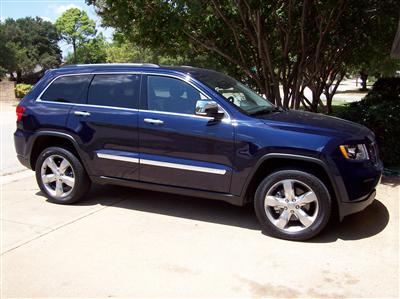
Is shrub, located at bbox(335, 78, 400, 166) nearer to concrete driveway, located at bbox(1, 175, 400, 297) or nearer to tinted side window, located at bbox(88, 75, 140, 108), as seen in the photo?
concrete driveway, located at bbox(1, 175, 400, 297)

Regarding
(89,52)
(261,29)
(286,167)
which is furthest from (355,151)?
(89,52)

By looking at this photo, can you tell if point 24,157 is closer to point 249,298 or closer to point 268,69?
point 249,298

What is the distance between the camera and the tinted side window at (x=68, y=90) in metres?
5.94

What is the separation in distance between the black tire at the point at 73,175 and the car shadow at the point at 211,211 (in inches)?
7.2

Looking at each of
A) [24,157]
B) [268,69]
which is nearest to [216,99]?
[24,157]

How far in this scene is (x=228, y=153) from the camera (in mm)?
4980

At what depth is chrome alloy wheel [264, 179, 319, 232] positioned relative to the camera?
4.76m

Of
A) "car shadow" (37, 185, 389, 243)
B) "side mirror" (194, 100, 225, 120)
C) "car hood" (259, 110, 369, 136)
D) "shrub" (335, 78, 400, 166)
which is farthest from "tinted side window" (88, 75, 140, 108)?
"shrub" (335, 78, 400, 166)

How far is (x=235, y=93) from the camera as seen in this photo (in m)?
5.75

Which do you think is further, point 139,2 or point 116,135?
point 139,2

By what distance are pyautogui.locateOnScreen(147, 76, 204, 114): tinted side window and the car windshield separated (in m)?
0.21

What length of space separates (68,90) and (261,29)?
4.88 meters

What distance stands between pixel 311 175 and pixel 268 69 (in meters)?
6.01

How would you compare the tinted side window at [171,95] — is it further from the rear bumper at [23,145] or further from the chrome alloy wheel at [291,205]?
the rear bumper at [23,145]
